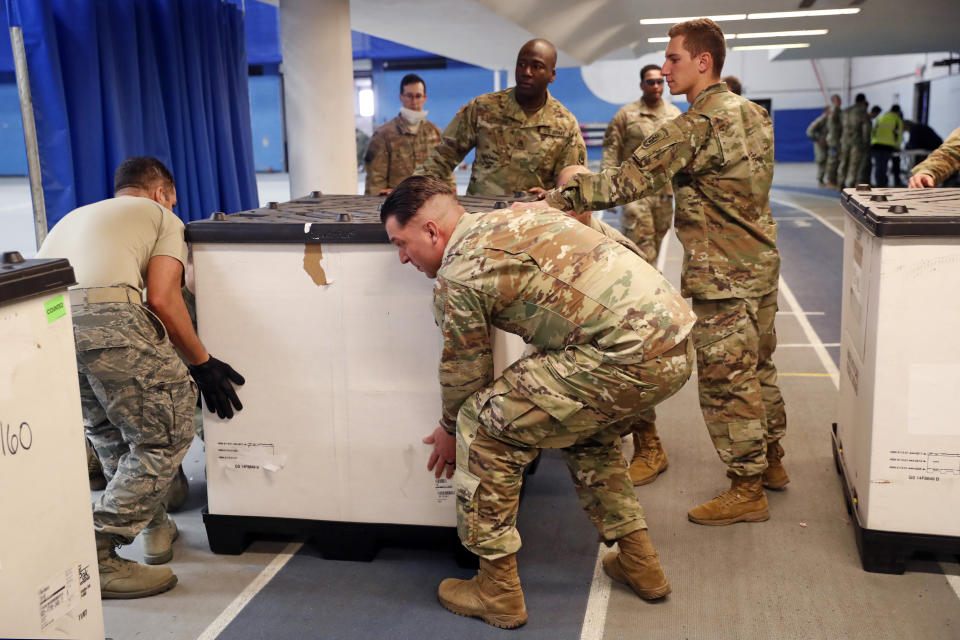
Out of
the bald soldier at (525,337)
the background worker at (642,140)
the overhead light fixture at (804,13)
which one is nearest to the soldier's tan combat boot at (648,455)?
the bald soldier at (525,337)

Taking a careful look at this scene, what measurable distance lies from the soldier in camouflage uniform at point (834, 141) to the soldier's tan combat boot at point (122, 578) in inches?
626

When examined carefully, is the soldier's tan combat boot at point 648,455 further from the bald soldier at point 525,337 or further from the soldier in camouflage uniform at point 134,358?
the soldier in camouflage uniform at point 134,358

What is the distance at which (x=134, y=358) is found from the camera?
8.88ft

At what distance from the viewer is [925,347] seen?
2.65m

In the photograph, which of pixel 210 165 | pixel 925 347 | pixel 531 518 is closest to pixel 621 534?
pixel 531 518

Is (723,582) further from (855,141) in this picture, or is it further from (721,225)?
(855,141)

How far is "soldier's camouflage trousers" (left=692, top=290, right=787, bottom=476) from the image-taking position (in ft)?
10.4

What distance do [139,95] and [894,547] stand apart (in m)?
4.33

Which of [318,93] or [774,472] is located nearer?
[774,472]

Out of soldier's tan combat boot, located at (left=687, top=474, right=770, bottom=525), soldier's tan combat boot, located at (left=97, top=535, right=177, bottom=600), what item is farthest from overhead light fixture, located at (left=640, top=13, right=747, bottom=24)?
soldier's tan combat boot, located at (left=97, top=535, right=177, bottom=600)

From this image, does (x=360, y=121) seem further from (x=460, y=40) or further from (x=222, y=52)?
(x=222, y=52)

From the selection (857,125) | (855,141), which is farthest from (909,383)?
(855,141)

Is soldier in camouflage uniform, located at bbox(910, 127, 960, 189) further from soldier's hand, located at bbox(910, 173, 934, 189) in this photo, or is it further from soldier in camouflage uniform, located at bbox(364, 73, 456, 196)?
soldier in camouflage uniform, located at bbox(364, 73, 456, 196)

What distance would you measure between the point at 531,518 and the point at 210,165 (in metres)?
3.59
